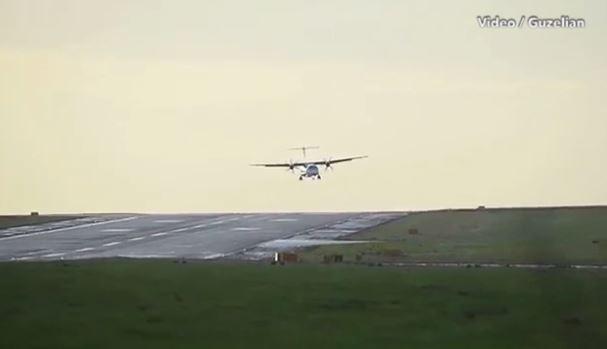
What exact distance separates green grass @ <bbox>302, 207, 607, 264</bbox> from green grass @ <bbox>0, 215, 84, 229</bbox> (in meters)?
1.37

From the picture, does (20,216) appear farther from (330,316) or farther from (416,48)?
(416,48)

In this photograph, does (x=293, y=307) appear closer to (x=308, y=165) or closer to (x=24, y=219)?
(x=308, y=165)

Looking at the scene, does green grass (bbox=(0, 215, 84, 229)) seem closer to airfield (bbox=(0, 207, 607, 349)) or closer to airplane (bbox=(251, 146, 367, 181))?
airfield (bbox=(0, 207, 607, 349))

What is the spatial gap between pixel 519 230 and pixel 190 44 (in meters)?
1.95

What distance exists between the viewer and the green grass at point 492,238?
17.2 ft

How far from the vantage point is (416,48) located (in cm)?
543

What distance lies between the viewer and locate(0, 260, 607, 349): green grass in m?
4.68

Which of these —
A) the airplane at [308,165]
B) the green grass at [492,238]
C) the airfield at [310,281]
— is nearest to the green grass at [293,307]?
the airfield at [310,281]

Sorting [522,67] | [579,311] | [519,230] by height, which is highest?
[522,67]

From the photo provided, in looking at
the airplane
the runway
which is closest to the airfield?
the runway

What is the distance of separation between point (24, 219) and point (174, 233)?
805 millimetres

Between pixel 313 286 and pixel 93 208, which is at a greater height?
pixel 93 208

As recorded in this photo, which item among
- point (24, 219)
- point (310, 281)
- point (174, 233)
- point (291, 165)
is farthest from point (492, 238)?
point (24, 219)

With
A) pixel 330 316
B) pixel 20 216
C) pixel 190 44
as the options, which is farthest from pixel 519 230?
pixel 20 216
